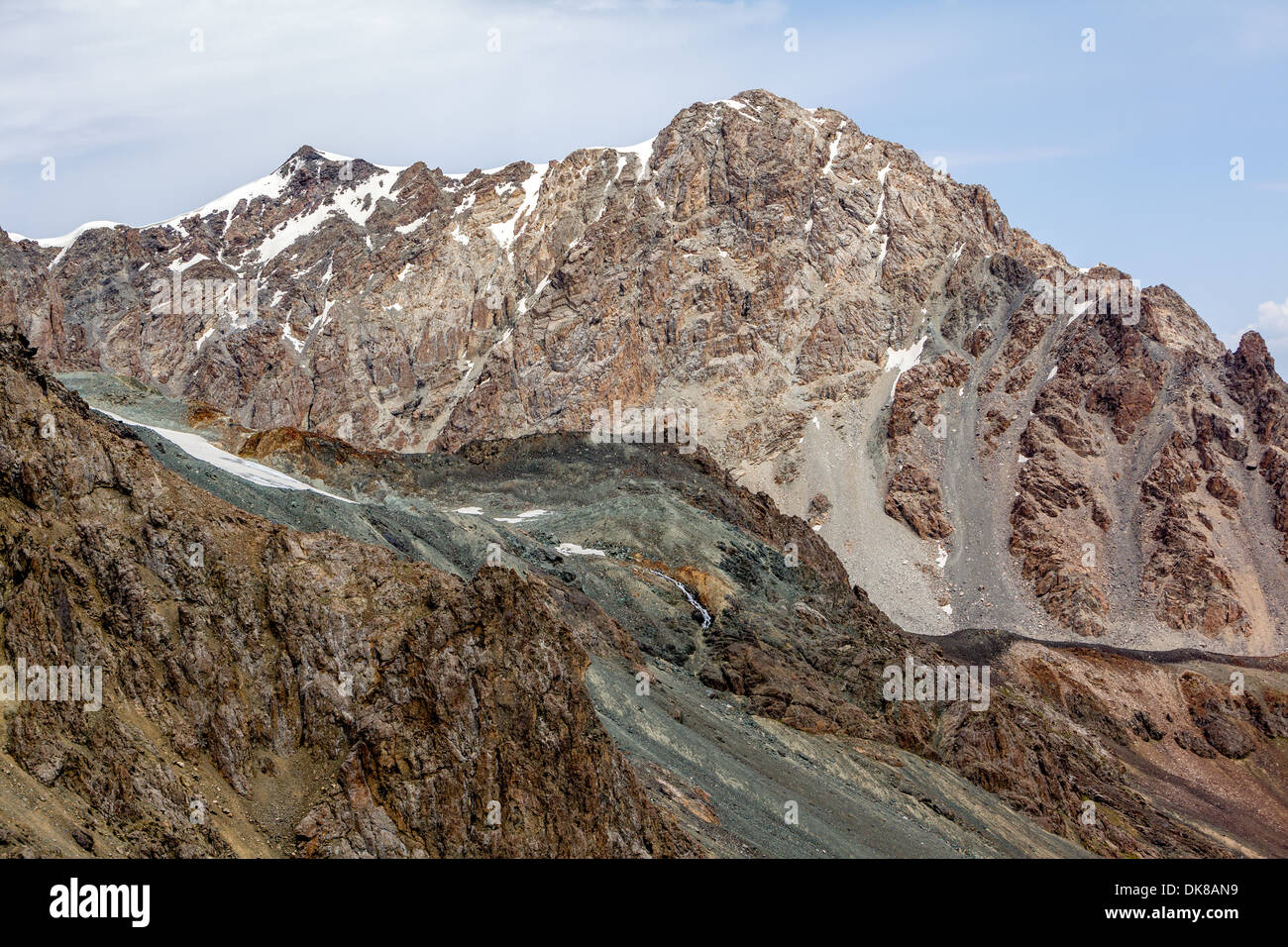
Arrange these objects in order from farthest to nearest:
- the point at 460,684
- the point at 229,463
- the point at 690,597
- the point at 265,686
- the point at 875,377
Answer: the point at 875,377
the point at 690,597
the point at 229,463
the point at 460,684
the point at 265,686

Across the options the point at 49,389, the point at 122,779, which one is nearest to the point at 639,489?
the point at 49,389

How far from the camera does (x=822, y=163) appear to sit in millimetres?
186750

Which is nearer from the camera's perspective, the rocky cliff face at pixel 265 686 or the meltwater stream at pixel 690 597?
the rocky cliff face at pixel 265 686

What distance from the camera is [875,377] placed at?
164 m

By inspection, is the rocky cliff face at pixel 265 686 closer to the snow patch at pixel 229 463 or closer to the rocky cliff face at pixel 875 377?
the snow patch at pixel 229 463

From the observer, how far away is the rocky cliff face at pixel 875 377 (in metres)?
130

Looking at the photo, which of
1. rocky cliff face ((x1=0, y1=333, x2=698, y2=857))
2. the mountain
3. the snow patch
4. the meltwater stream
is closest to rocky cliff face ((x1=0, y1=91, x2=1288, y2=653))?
the mountain

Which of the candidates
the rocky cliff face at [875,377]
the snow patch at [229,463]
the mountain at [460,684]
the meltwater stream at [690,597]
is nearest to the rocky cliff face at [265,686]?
the mountain at [460,684]

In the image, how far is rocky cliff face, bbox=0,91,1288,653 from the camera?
130000mm

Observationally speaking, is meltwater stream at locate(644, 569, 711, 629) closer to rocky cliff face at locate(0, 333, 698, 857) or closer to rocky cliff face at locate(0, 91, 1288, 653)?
rocky cliff face at locate(0, 333, 698, 857)

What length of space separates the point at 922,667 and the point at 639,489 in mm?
24275

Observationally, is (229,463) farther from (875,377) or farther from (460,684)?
(875,377)

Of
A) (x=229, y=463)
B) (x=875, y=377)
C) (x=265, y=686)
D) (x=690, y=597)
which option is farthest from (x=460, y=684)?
(x=875, y=377)
